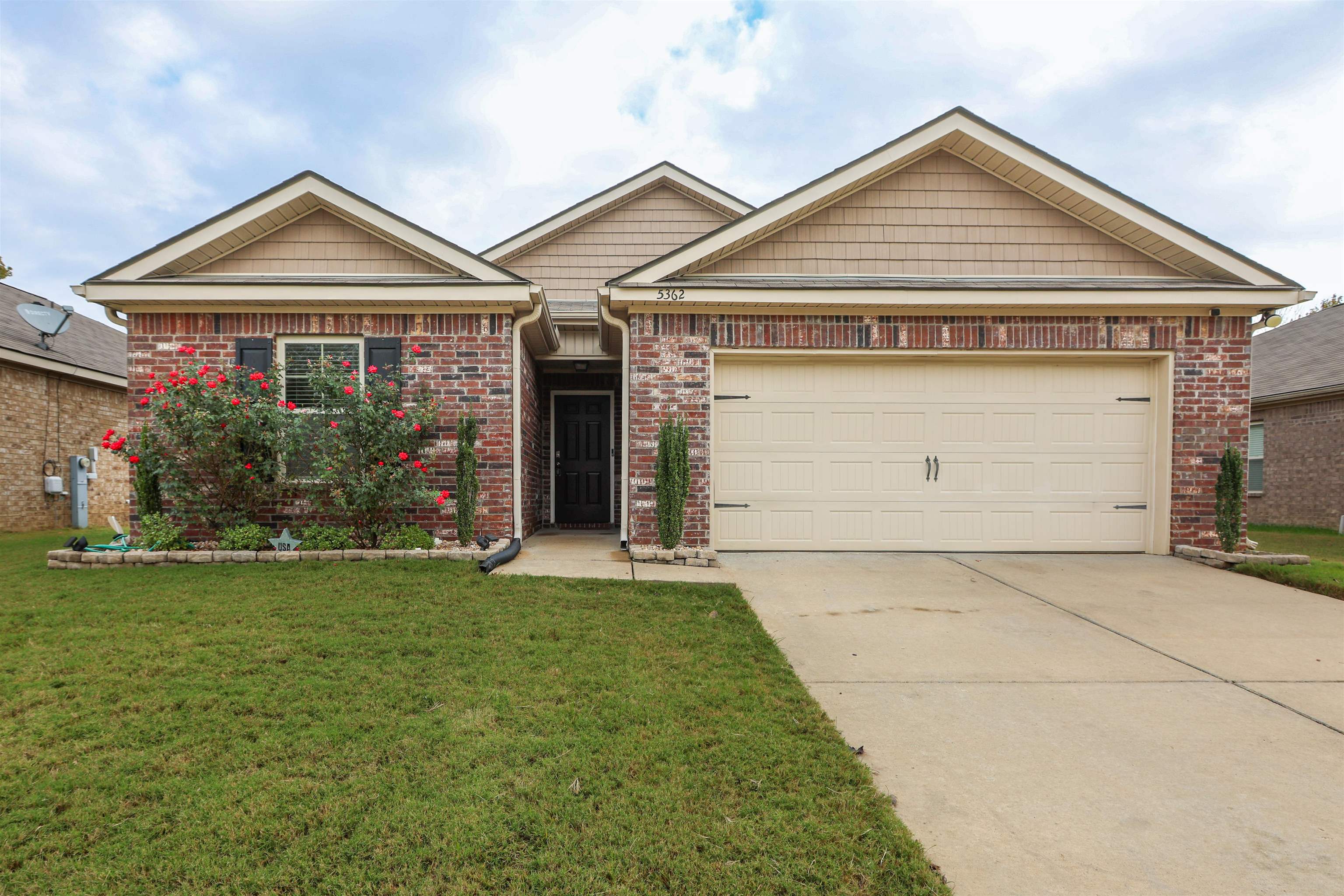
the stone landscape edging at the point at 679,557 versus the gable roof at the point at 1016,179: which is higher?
the gable roof at the point at 1016,179

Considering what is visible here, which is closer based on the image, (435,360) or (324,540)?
(324,540)

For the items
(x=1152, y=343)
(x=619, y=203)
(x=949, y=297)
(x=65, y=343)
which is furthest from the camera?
(x=619, y=203)

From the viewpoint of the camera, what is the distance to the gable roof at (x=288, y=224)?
6633 mm

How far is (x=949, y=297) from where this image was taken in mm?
6539

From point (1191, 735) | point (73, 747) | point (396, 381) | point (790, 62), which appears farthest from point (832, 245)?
point (790, 62)

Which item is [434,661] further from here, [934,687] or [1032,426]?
[1032,426]

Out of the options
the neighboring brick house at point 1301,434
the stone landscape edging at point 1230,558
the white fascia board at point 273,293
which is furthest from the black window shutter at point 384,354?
the neighboring brick house at point 1301,434

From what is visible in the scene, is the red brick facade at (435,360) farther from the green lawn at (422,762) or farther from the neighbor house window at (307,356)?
the green lawn at (422,762)

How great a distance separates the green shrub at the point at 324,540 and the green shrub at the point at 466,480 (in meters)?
1.12

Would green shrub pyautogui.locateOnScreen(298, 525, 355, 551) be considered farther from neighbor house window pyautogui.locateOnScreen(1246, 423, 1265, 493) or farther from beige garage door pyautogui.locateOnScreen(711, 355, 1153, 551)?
neighbor house window pyautogui.locateOnScreen(1246, 423, 1265, 493)

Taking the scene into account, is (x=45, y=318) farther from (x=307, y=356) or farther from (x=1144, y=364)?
(x=1144, y=364)

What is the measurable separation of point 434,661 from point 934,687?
2742 mm

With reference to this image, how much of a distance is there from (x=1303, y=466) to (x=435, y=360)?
15384 mm

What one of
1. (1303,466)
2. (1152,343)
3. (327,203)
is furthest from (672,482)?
(1303,466)
